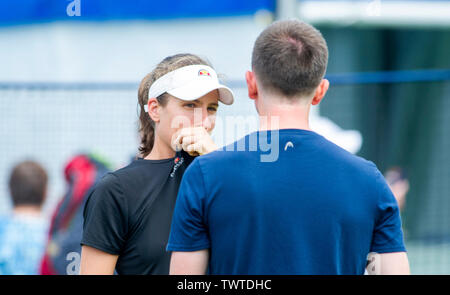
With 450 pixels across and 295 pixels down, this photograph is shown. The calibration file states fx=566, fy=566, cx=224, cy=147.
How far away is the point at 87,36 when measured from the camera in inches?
272

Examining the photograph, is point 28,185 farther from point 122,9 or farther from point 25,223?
point 122,9

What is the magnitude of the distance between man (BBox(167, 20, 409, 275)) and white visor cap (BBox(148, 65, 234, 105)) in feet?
1.65

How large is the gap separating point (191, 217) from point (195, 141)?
482 millimetres

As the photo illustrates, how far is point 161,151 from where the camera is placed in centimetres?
238

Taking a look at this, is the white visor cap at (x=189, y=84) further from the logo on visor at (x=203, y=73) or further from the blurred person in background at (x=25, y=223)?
the blurred person in background at (x=25, y=223)

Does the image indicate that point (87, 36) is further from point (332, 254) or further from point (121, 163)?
point (332, 254)

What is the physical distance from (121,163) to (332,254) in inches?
140

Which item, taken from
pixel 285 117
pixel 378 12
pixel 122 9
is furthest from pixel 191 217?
pixel 378 12

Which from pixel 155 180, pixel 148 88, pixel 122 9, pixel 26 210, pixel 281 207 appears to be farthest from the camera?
pixel 122 9

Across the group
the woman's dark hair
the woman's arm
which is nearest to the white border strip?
the woman's dark hair

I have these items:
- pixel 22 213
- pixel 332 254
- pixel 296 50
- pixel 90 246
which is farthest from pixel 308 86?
pixel 22 213

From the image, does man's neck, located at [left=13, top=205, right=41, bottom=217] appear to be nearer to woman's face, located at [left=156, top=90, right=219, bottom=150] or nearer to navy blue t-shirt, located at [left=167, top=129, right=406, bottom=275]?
woman's face, located at [left=156, top=90, right=219, bottom=150]

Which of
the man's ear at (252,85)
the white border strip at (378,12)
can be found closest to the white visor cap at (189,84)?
the man's ear at (252,85)

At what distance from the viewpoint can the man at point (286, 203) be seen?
1.73 metres
